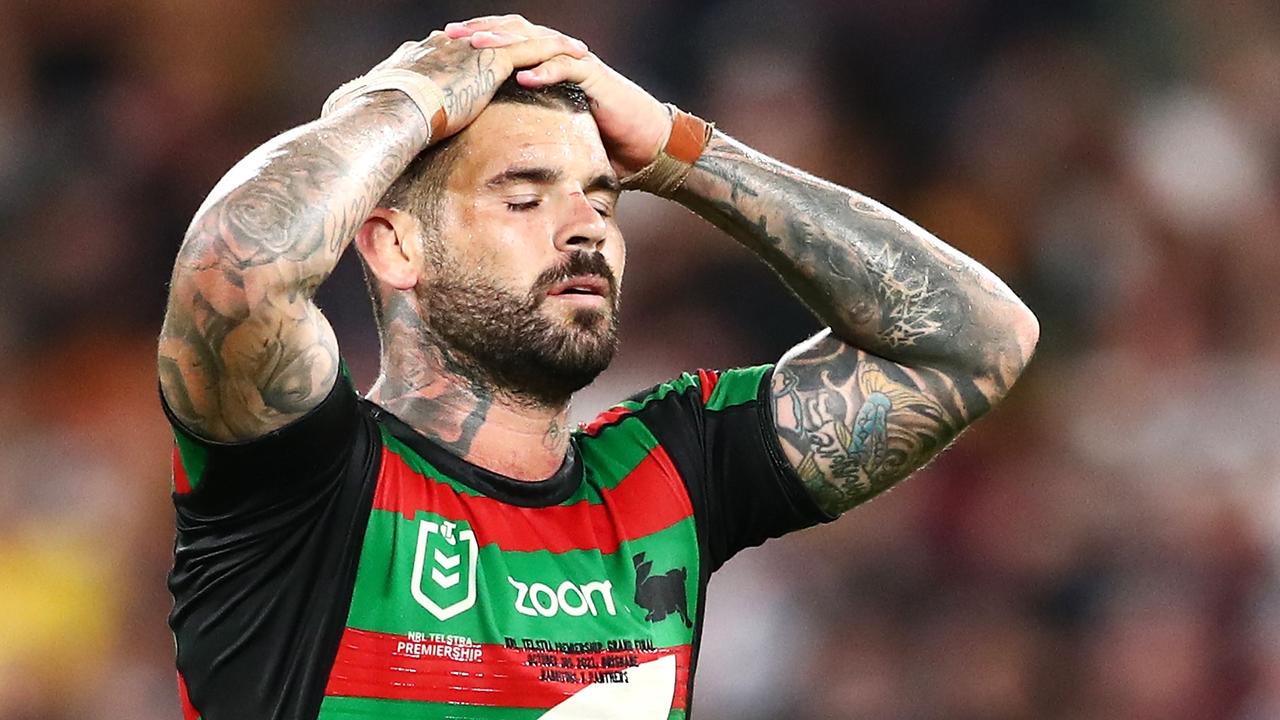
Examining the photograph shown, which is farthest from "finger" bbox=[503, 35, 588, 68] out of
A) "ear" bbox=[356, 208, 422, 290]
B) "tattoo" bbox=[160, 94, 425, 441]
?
"tattoo" bbox=[160, 94, 425, 441]

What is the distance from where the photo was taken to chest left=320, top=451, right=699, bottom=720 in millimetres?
2977

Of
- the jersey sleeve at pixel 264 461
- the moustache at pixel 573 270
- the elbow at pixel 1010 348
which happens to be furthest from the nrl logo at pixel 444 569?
the elbow at pixel 1010 348

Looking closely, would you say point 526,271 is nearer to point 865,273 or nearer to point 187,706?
point 865,273

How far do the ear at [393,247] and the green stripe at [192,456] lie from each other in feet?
2.05

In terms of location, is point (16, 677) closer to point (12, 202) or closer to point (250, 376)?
point (12, 202)

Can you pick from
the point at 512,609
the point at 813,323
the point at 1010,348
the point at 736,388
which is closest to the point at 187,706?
the point at 512,609

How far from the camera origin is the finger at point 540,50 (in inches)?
130

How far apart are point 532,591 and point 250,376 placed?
0.69m

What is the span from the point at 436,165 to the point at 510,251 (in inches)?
9.3

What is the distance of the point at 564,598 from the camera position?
10.5ft

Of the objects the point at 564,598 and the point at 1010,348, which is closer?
the point at 564,598

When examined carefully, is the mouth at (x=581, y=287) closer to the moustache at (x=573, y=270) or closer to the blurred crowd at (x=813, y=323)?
the moustache at (x=573, y=270)

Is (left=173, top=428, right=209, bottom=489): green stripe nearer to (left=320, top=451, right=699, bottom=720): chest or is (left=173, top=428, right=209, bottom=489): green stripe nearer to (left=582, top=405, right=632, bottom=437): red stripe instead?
(left=320, top=451, right=699, bottom=720): chest

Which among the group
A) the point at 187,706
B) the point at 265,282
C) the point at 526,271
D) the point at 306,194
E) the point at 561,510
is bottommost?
the point at 187,706
